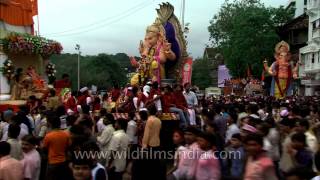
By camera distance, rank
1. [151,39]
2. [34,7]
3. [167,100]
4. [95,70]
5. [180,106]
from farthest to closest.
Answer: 1. [95,70]
2. [34,7]
3. [151,39]
4. [180,106]
5. [167,100]

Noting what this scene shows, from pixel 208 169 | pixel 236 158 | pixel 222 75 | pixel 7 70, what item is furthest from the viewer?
pixel 222 75

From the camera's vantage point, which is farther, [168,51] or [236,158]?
[168,51]

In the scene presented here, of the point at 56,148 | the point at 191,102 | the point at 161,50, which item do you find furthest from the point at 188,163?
the point at 161,50

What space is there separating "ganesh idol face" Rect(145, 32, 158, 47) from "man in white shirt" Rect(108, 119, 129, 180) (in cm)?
1191

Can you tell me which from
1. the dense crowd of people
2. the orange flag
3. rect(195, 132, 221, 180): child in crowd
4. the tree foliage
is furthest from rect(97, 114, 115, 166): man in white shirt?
the tree foliage

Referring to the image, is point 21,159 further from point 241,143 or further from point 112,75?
point 112,75

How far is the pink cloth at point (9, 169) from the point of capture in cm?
605

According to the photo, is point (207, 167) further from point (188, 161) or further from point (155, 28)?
point (155, 28)

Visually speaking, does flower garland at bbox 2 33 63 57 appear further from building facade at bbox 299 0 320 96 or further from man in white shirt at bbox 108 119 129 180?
building facade at bbox 299 0 320 96

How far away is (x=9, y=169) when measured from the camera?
20.0 ft

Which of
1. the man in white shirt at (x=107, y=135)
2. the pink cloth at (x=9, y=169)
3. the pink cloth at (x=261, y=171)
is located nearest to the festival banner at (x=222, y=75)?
the man in white shirt at (x=107, y=135)

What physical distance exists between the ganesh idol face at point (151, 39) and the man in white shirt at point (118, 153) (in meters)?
11.9

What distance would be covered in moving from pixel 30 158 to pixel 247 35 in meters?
42.0

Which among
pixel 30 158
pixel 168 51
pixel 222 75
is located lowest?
pixel 30 158
